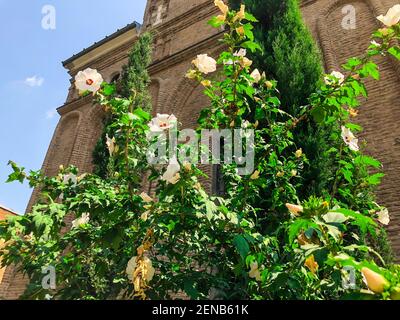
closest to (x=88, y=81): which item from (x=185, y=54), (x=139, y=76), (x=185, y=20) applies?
(x=139, y=76)

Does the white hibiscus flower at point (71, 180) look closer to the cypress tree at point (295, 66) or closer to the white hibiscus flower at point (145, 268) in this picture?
the white hibiscus flower at point (145, 268)

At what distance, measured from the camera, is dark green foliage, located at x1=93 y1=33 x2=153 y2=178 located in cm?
747

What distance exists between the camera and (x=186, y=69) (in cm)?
1027

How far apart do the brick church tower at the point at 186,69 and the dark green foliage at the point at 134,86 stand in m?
0.99

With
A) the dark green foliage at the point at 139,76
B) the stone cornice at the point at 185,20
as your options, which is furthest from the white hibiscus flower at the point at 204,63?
the stone cornice at the point at 185,20

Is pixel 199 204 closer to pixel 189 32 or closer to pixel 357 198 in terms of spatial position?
pixel 357 198

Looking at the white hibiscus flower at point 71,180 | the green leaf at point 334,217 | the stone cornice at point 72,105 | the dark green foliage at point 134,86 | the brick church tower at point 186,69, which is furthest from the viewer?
the stone cornice at point 72,105

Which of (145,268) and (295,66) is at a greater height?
(295,66)

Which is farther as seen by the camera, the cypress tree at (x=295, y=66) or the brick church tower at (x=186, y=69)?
the brick church tower at (x=186, y=69)

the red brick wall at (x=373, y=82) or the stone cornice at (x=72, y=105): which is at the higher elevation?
the stone cornice at (x=72, y=105)

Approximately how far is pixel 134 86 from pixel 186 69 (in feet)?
7.65

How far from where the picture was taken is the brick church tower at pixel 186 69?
226 inches

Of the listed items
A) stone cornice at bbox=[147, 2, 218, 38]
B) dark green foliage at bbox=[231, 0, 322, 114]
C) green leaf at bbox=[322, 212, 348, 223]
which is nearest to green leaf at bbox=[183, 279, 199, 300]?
green leaf at bbox=[322, 212, 348, 223]

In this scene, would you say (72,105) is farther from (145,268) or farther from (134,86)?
(145,268)
